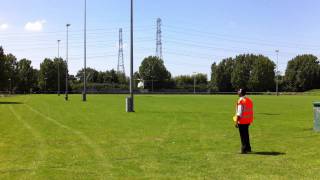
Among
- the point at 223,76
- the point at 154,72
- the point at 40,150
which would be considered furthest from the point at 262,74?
the point at 40,150

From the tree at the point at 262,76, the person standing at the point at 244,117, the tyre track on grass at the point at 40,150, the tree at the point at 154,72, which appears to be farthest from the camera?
the tree at the point at 154,72

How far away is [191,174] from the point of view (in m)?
10.8

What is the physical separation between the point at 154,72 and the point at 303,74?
48789 mm

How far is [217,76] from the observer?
18062 cm

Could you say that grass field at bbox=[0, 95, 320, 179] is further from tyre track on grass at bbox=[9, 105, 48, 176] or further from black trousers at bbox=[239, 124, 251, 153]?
black trousers at bbox=[239, 124, 251, 153]

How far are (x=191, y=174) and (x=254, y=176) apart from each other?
1267mm

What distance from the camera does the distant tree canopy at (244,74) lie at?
6570 inches

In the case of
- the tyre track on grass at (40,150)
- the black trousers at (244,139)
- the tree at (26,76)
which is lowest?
the tyre track on grass at (40,150)

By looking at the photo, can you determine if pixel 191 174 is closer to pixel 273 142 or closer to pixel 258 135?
pixel 273 142

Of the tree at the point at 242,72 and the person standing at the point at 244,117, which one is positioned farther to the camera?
the tree at the point at 242,72

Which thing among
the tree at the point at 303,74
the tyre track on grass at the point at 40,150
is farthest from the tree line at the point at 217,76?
the tyre track on grass at the point at 40,150

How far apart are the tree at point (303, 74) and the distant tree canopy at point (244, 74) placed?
7.71m

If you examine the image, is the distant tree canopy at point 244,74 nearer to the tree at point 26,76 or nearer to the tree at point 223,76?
the tree at point 223,76

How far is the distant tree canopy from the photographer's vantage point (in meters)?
167
